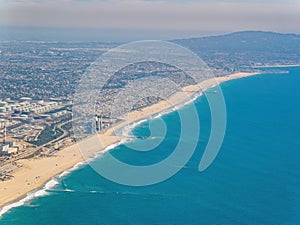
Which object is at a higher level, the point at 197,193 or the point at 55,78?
the point at 55,78

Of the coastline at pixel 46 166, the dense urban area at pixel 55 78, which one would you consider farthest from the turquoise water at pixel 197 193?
the dense urban area at pixel 55 78

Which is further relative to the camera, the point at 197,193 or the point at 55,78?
the point at 55,78

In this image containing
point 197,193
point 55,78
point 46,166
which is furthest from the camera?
point 55,78

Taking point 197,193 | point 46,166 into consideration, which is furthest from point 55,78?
point 197,193

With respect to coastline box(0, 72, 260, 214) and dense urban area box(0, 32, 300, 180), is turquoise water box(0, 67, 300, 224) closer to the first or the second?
coastline box(0, 72, 260, 214)

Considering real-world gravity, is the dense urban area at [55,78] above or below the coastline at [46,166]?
above

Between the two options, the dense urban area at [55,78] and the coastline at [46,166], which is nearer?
the coastline at [46,166]

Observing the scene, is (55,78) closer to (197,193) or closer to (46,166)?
(46,166)

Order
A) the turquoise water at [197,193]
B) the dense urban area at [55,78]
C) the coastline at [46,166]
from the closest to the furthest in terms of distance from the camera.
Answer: the turquoise water at [197,193], the coastline at [46,166], the dense urban area at [55,78]

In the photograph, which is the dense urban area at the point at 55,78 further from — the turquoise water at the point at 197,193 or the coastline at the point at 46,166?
the turquoise water at the point at 197,193
